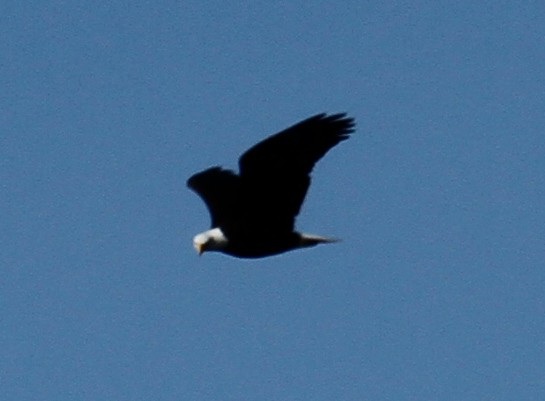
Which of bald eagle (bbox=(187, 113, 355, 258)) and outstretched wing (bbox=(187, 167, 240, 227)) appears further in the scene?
outstretched wing (bbox=(187, 167, 240, 227))

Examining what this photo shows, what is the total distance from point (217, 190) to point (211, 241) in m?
0.49

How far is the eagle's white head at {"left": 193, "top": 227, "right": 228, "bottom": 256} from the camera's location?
2789cm

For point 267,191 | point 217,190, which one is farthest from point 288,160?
point 217,190

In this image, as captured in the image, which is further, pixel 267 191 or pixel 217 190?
pixel 217 190

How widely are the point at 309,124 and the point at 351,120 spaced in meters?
0.43

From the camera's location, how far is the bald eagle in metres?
27.2

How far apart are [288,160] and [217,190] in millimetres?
969

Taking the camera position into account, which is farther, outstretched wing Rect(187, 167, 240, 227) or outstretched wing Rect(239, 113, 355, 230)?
outstretched wing Rect(187, 167, 240, 227)

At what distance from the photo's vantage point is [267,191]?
90.2 feet

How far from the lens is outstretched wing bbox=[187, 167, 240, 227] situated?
27750mm

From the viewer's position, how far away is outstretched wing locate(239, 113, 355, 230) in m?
27.2

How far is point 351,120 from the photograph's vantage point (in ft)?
90.0

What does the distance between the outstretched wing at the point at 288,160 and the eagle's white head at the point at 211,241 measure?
547mm

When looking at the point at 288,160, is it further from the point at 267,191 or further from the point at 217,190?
the point at 217,190
